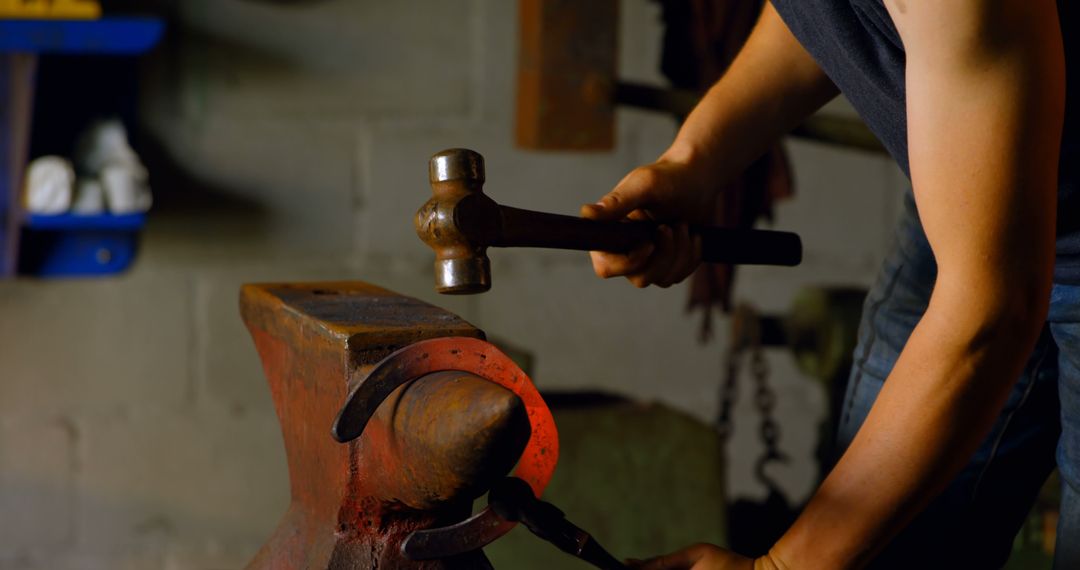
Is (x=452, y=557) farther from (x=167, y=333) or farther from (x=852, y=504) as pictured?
(x=167, y=333)

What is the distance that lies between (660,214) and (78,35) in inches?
40.8

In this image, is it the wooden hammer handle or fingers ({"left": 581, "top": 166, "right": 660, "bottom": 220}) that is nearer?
the wooden hammer handle

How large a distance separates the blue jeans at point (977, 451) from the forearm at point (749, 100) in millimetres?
160

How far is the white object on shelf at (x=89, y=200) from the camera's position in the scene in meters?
1.72

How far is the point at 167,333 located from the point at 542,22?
85 centimetres

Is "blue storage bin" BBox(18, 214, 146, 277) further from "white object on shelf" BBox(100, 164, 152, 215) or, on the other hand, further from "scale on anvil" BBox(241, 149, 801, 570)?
"scale on anvil" BBox(241, 149, 801, 570)

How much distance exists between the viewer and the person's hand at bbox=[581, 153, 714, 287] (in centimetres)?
99

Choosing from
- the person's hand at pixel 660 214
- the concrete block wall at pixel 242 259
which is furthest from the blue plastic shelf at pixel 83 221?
the person's hand at pixel 660 214

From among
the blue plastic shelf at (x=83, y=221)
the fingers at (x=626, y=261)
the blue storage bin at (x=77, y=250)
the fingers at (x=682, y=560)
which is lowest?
the fingers at (x=682, y=560)

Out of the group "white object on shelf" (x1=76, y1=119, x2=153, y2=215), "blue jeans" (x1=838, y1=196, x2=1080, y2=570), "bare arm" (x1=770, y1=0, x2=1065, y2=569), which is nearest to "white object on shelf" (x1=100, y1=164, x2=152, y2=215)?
"white object on shelf" (x1=76, y1=119, x2=153, y2=215)

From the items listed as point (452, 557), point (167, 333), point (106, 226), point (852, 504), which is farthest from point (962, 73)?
point (167, 333)

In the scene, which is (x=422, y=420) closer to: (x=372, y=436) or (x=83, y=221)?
(x=372, y=436)

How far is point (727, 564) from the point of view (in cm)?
83

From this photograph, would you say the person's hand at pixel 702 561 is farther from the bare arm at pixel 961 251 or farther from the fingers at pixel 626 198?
the fingers at pixel 626 198
